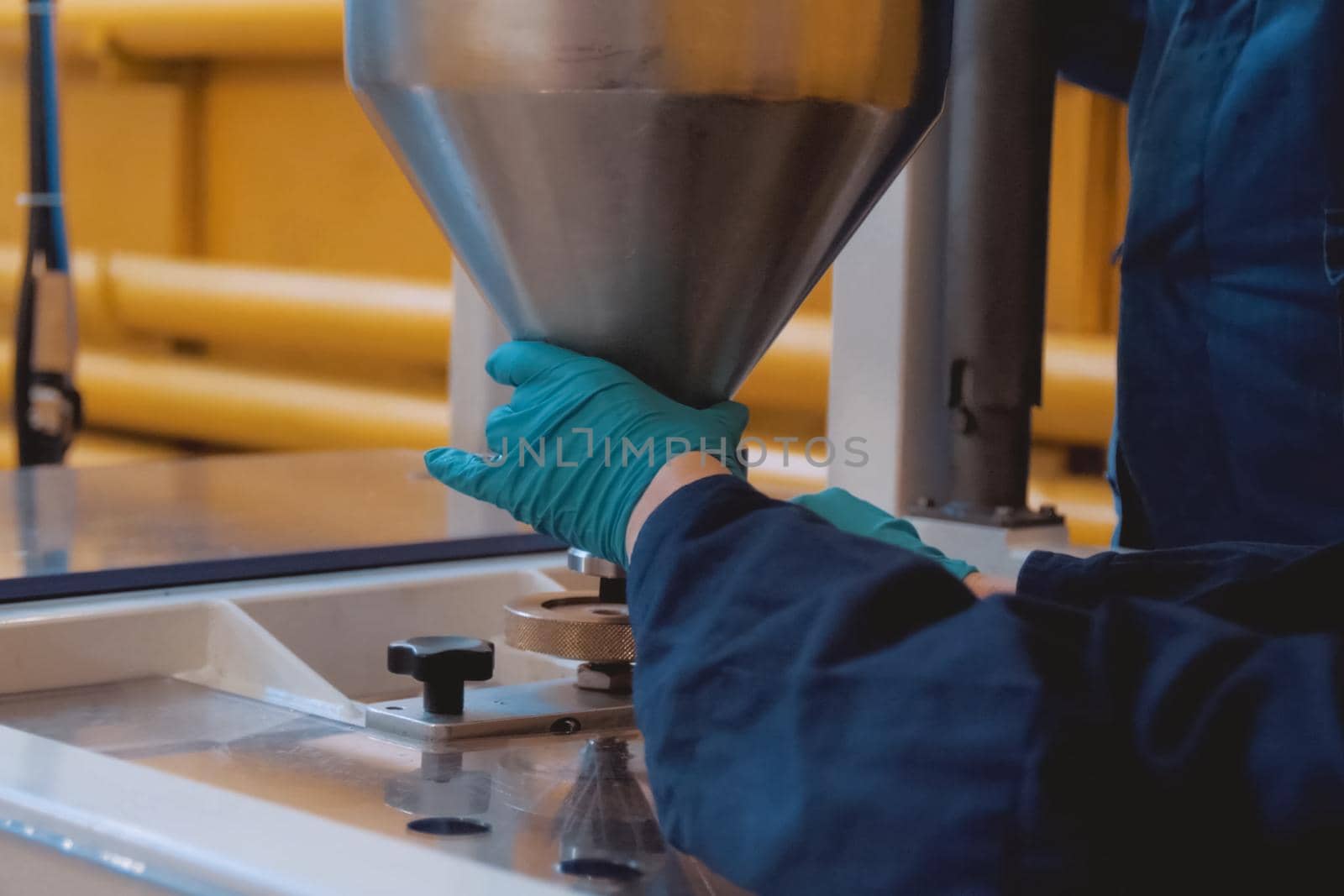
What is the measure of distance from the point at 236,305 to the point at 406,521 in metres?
1.61

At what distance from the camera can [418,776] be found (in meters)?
0.67

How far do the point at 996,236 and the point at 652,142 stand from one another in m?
0.44

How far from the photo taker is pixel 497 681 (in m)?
0.93

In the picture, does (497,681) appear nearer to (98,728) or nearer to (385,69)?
(98,728)

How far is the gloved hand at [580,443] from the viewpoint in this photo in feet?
2.06

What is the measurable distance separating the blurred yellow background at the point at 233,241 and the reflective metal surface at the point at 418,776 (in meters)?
1.30

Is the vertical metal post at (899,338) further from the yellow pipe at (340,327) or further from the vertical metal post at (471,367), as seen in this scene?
the yellow pipe at (340,327)

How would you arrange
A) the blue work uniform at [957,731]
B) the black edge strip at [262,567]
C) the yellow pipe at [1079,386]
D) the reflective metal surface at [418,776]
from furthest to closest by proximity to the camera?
the yellow pipe at [1079,386] < the black edge strip at [262,567] < the reflective metal surface at [418,776] < the blue work uniform at [957,731]

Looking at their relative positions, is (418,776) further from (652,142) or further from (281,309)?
(281,309)

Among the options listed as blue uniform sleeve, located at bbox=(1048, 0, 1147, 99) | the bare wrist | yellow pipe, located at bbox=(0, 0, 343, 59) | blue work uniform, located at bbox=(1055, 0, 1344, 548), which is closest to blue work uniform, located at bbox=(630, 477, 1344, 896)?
the bare wrist

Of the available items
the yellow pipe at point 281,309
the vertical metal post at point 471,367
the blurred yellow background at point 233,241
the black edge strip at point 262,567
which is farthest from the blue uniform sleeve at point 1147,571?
the yellow pipe at point 281,309

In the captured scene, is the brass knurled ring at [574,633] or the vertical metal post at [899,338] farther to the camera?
the vertical metal post at [899,338]

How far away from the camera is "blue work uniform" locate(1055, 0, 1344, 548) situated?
2.86ft

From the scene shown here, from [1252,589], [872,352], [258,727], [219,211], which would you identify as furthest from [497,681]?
[219,211]
